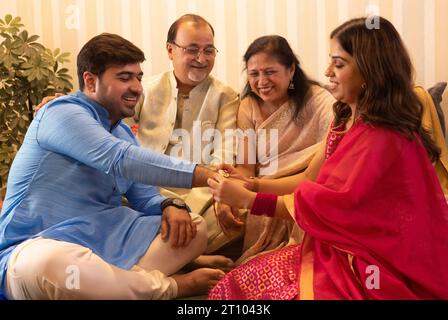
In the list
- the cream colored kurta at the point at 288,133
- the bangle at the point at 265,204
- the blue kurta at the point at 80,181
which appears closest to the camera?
the bangle at the point at 265,204

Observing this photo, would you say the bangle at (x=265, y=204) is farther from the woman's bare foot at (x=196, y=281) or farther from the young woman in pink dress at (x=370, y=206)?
the woman's bare foot at (x=196, y=281)

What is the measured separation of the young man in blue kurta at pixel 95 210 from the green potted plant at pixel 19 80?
1.39 meters

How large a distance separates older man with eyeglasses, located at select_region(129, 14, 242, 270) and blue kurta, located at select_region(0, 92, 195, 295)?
630 millimetres

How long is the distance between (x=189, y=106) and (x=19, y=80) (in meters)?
1.29

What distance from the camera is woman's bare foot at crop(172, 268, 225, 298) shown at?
2.26 metres

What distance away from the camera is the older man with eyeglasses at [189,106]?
295cm

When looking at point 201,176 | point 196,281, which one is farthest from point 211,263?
point 201,176

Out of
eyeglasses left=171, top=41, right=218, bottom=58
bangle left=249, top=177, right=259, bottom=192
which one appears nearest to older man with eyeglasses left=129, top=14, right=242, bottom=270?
eyeglasses left=171, top=41, right=218, bottom=58

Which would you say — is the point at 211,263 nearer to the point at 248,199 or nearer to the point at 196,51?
the point at 248,199

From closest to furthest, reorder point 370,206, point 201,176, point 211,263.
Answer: point 370,206 → point 201,176 → point 211,263

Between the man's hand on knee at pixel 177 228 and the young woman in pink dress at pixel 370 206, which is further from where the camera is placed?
the man's hand on knee at pixel 177 228

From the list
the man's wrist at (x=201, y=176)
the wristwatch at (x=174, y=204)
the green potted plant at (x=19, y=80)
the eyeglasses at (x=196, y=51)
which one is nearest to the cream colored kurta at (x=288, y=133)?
the eyeglasses at (x=196, y=51)

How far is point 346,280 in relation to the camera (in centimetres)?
177

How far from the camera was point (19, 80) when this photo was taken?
3.74 m
